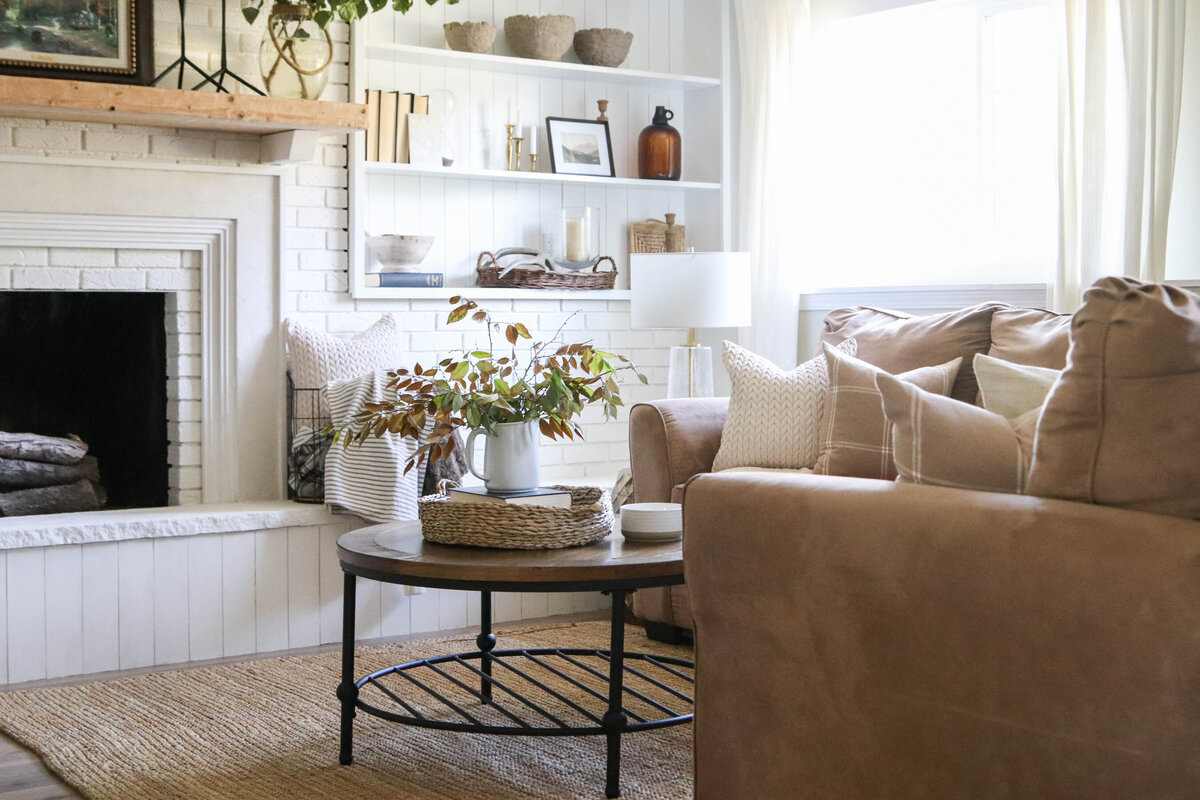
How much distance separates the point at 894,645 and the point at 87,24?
3.15 m

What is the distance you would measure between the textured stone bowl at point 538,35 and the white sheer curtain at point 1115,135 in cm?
172

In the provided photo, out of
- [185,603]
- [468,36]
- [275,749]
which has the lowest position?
[275,749]

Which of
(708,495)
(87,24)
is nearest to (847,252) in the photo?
(87,24)

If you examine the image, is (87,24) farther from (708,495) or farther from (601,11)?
(708,495)

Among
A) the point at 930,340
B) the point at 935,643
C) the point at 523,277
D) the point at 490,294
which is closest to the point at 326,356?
the point at 490,294

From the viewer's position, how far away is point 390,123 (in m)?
4.46

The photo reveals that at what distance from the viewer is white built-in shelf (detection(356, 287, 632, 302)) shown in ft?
14.3

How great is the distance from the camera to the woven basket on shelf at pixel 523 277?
4645mm

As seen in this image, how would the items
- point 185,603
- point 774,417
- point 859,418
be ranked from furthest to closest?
point 185,603 < point 774,417 < point 859,418

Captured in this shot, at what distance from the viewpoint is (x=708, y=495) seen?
2.01m

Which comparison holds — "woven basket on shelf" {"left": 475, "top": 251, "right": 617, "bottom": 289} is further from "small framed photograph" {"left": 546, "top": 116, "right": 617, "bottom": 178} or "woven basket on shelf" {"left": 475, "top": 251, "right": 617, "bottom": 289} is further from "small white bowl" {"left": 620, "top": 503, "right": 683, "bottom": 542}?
"small white bowl" {"left": 620, "top": 503, "right": 683, "bottom": 542}

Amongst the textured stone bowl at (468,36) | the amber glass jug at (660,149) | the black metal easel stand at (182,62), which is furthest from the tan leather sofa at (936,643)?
the amber glass jug at (660,149)

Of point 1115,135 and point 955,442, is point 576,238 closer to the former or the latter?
point 1115,135

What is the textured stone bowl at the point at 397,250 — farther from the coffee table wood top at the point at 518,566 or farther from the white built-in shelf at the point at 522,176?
the coffee table wood top at the point at 518,566
